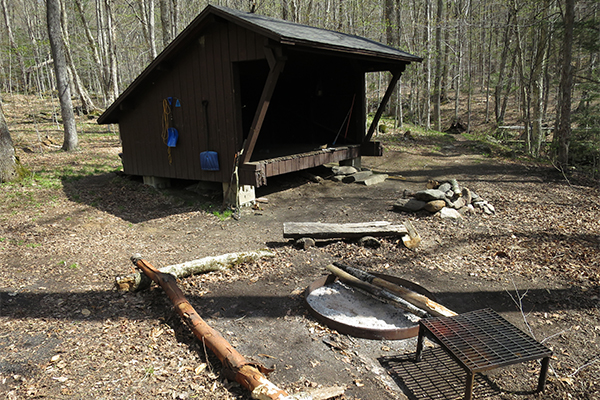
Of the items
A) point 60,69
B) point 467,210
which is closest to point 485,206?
point 467,210

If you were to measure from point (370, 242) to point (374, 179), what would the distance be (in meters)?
4.67

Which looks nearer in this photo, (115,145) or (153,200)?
(153,200)

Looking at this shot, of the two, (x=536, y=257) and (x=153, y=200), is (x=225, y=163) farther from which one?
(x=536, y=257)

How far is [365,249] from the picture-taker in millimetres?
6219

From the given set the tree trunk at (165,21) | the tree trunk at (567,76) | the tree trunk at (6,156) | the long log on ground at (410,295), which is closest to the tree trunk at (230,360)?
the long log on ground at (410,295)

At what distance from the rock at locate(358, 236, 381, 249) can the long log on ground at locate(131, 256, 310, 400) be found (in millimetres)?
3132

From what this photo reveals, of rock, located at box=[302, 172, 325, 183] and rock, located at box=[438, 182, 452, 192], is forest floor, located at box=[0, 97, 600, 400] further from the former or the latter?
rock, located at box=[438, 182, 452, 192]

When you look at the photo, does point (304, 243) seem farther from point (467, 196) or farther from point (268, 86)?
point (467, 196)

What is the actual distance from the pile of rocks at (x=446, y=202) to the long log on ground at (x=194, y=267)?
3.50 m

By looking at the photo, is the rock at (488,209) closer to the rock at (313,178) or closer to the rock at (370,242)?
the rock at (370,242)

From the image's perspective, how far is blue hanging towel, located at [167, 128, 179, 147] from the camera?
8820mm

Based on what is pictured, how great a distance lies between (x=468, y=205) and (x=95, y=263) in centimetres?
703

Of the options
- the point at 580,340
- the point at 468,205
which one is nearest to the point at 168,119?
the point at 468,205

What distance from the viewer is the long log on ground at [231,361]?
2.83 metres
